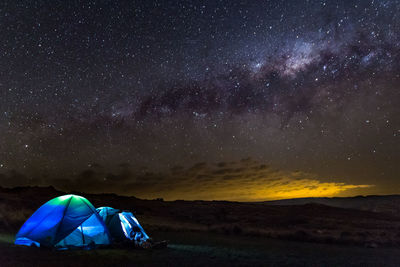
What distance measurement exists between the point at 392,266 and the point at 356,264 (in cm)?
121

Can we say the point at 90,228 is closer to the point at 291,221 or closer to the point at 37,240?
the point at 37,240

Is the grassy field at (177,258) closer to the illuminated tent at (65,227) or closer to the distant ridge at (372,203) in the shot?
the illuminated tent at (65,227)

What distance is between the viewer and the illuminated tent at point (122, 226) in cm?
1490

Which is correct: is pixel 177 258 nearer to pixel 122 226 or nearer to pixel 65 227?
pixel 122 226

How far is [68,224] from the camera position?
13.3m

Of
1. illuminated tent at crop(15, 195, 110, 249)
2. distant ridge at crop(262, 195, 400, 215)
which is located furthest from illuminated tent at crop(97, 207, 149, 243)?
distant ridge at crop(262, 195, 400, 215)

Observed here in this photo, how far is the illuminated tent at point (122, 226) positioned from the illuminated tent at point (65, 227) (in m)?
0.92

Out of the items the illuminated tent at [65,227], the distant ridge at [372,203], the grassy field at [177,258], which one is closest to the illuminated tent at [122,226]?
the illuminated tent at [65,227]

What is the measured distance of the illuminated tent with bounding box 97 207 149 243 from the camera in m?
14.9

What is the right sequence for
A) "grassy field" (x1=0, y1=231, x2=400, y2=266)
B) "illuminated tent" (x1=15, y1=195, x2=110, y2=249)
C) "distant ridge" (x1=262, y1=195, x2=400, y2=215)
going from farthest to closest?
"distant ridge" (x1=262, y1=195, x2=400, y2=215) < "illuminated tent" (x1=15, y1=195, x2=110, y2=249) < "grassy field" (x1=0, y1=231, x2=400, y2=266)

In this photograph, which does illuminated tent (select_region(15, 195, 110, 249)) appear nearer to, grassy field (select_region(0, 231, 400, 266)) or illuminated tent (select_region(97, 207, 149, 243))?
grassy field (select_region(0, 231, 400, 266))

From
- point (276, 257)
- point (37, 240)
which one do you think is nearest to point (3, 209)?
point (37, 240)

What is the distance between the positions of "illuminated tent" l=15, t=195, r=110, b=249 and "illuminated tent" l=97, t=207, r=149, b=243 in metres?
0.92

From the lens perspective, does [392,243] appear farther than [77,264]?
Yes
